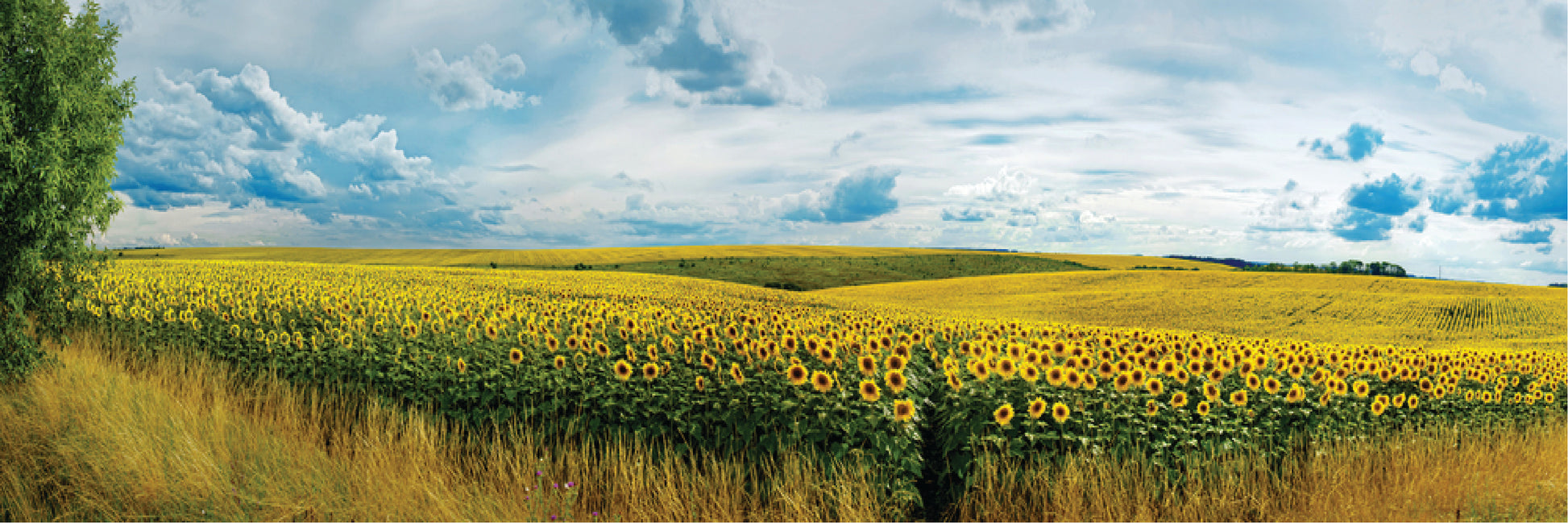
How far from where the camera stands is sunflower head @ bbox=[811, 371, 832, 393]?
492 centimetres

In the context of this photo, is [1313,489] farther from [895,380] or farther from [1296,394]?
[895,380]

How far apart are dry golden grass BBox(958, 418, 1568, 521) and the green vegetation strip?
152 ft

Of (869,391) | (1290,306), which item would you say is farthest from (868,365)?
(1290,306)

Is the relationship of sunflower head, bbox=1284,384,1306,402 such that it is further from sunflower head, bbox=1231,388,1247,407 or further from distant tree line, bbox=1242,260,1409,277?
distant tree line, bbox=1242,260,1409,277

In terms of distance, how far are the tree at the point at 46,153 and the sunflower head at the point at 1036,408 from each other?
10.3 metres

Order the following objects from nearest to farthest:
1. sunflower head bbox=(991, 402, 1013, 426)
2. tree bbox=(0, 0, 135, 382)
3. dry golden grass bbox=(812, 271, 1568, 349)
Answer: sunflower head bbox=(991, 402, 1013, 426)
tree bbox=(0, 0, 135, 382)
dry golden grass bbox=(812, 271, 1568, 349)

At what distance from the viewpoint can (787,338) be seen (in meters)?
5.72

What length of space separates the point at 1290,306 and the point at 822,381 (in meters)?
34.5

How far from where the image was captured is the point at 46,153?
7.83 metres

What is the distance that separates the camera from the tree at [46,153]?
778 centimetres

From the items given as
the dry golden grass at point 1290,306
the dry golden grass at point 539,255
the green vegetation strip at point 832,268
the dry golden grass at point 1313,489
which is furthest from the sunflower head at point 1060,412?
the dry golden grass at point 539,255

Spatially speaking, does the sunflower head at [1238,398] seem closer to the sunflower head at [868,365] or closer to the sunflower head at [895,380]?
the sunflower head at [895,380]

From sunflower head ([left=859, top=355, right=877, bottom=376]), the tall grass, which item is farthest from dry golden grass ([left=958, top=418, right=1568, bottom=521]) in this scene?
sunflower head ([left=859, top=355, right=877, bottom=376])

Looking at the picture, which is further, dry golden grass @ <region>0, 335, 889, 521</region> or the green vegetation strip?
the green vegetation strip
